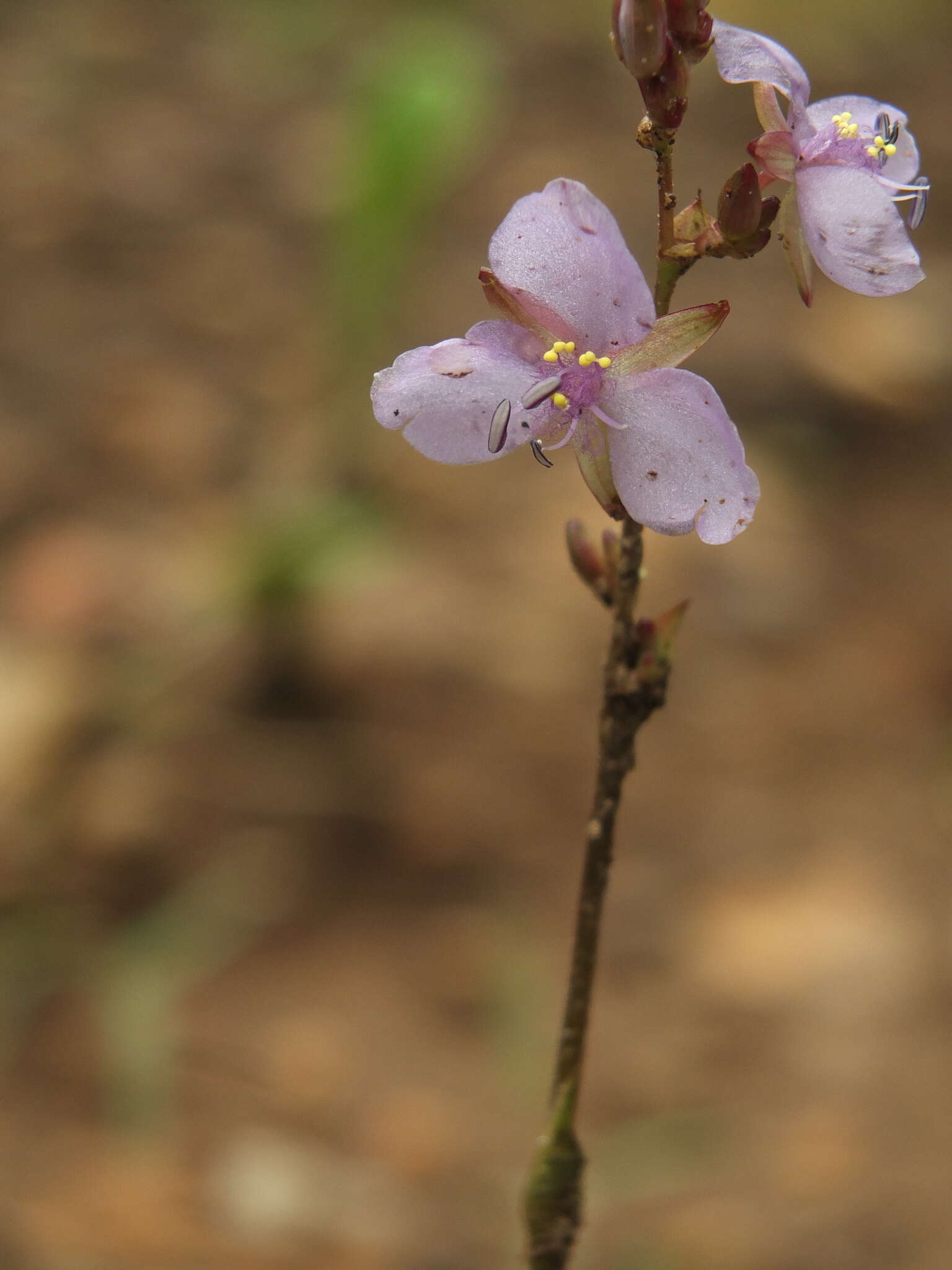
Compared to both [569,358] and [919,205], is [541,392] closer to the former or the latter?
[569,358]

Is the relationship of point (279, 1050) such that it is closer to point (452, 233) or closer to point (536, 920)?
point (536, 920)

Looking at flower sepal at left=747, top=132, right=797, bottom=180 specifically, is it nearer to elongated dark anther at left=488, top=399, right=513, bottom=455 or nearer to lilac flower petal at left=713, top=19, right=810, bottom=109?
lilac flower petal at left=713, top=19, right=810, bottom=109

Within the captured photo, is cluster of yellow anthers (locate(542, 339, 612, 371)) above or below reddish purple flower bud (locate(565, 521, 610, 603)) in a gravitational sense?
above

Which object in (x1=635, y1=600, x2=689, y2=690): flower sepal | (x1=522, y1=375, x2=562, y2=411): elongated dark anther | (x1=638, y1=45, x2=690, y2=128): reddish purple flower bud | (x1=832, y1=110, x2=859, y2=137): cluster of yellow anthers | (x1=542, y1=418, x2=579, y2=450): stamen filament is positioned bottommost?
(x1=635, y1=600, x2=689, y2=690): flower sepal

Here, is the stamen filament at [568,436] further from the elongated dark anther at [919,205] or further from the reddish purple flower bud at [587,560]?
the elongated dark anther at [919,205]

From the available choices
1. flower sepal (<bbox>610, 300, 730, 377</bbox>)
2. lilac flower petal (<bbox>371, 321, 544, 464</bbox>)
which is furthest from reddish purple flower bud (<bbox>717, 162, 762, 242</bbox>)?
lilac flower petal (<bbox>371, 321, 544, 464</bbox>)
